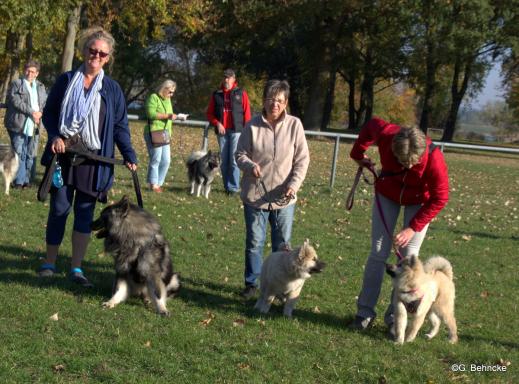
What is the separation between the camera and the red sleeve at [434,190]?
5.22 m

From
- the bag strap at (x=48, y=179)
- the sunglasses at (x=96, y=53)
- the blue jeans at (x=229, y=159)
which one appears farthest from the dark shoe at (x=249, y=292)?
the blue jeans at (x=229, y=159)

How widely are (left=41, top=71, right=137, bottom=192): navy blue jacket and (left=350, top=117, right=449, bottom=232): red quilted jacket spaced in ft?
7.25

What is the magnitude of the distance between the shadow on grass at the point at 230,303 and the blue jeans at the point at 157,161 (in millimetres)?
5094

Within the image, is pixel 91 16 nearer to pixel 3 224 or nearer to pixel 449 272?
pixel 3 224

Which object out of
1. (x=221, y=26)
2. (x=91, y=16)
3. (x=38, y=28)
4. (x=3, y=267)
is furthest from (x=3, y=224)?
(x=221, y=26)

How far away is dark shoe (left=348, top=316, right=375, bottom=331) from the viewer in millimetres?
5730

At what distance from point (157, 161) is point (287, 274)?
6338mm

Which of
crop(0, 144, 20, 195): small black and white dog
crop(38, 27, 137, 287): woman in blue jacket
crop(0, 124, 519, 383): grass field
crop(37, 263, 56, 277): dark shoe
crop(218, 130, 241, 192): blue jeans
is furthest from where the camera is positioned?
crop(218, 130, 241, 192): blue jeans

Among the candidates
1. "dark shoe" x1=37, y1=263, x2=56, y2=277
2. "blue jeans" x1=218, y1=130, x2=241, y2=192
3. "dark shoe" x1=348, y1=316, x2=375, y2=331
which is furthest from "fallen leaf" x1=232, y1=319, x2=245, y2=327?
"blue jeans" x1=218, y1=130, x2=241, y2=192

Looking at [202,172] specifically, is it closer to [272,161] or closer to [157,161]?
[157,161]

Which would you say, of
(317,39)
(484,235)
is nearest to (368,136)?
(484,235)

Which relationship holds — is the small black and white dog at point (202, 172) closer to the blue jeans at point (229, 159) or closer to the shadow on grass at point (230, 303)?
the blue jeans at point (229, 159)

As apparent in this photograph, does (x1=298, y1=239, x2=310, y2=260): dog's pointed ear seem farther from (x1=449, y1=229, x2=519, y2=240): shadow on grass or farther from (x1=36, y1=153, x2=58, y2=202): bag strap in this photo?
(x1=449, y1=229, x2=519, y2=240): shadow on grass

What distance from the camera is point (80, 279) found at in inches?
244
